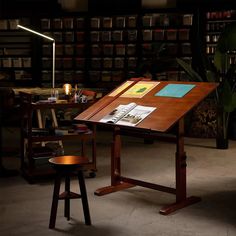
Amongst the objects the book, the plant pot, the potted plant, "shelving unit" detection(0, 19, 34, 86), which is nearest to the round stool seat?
the book

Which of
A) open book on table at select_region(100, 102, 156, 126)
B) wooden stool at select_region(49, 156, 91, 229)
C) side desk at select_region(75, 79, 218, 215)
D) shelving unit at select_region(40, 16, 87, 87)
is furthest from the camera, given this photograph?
shelving unit at select_region(40, 16, 87, 87)

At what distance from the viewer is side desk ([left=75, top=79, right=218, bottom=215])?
3.42 metres

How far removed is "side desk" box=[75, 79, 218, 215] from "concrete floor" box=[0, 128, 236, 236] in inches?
4.2

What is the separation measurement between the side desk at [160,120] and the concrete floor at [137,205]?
0.11 m

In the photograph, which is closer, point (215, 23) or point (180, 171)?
point (180, 171)

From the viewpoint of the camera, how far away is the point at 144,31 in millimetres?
8281

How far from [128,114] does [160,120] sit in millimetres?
377

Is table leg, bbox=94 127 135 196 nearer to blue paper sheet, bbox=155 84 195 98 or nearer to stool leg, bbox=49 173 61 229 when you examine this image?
blue paper sheet, bbox=155 84 195 98

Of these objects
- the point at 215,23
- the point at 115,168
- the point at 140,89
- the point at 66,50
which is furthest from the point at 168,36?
the point at 115,168

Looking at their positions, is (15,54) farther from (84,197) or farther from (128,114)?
(84,197)

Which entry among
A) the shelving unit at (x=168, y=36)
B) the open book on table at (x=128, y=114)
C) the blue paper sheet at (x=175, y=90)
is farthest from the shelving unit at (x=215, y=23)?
the open book on table at (x=128, y=114)

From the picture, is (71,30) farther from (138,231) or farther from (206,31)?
(138,231)

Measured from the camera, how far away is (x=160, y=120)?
3.41 metres

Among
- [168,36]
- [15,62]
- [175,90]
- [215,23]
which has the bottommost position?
[175,90]
